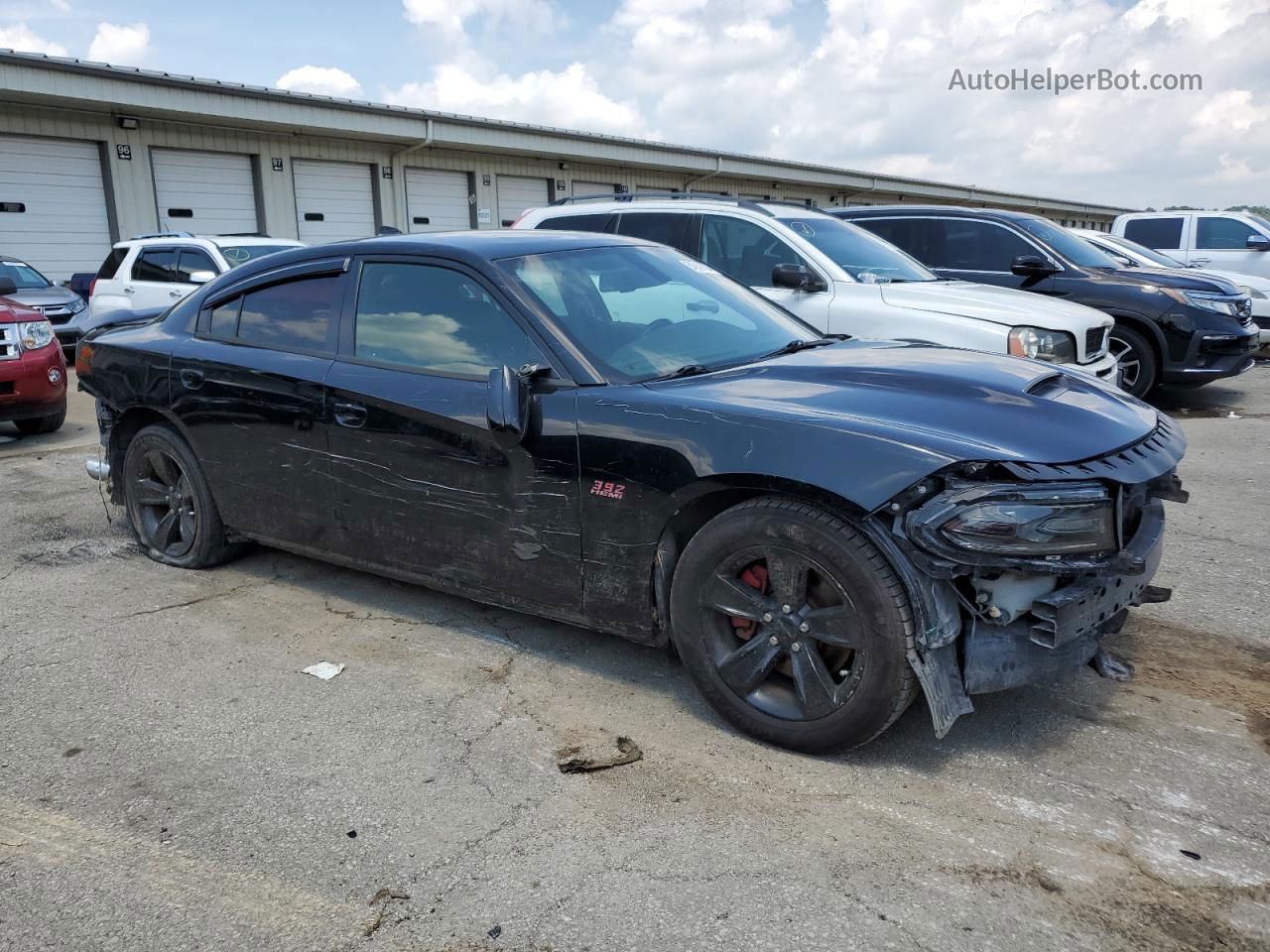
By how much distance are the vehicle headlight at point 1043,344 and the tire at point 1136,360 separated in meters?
2.65

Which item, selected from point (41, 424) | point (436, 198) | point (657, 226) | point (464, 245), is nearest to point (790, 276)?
point (657, 226)

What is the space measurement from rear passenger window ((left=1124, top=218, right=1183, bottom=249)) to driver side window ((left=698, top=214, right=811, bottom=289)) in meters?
10.6

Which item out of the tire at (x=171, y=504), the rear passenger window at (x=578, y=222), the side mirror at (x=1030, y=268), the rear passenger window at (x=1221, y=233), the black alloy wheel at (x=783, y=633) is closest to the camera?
the black alloy wheel at (x=783, y=633)

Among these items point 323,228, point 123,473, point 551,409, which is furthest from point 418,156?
point 551,409

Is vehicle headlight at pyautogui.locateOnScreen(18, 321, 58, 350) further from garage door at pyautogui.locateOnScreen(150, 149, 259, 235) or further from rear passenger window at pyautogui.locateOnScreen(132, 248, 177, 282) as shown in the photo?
garage door at pyautogui.locateOnScreen(150, 149, 259, 235)

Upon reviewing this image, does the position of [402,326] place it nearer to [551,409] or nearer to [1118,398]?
[551,409]

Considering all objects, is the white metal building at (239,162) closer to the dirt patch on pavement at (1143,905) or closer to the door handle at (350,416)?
the door handle at (350,416)

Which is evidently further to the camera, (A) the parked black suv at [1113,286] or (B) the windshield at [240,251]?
(B) the windshield at [240,251]

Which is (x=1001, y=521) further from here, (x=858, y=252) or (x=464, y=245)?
(x=858, y=252)

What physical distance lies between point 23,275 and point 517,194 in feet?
41.2

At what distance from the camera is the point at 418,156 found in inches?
880

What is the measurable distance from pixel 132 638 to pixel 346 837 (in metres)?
1.95

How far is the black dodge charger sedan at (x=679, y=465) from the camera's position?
2.82 meters

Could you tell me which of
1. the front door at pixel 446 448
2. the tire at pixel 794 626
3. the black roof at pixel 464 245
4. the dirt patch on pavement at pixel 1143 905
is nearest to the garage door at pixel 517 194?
the black roof at pixel 464 245
